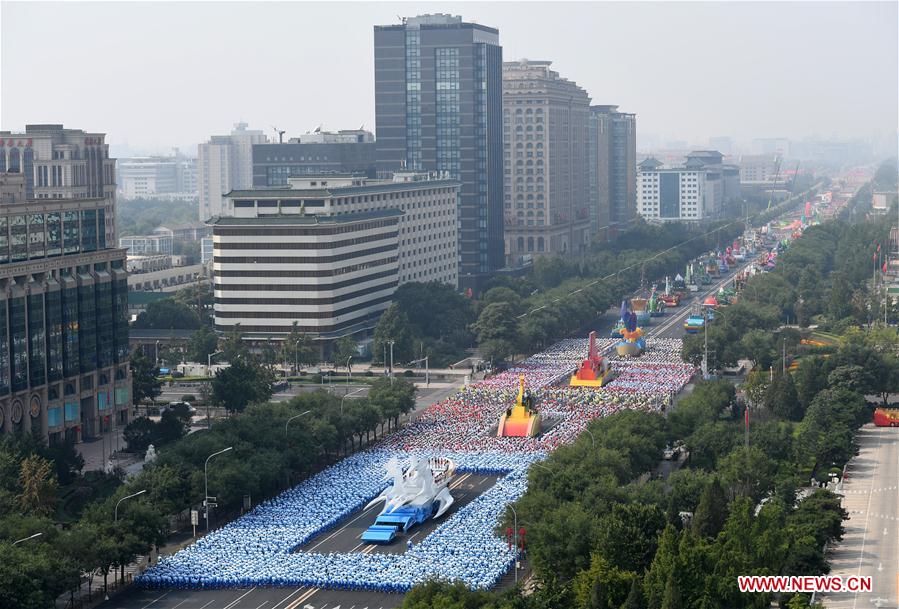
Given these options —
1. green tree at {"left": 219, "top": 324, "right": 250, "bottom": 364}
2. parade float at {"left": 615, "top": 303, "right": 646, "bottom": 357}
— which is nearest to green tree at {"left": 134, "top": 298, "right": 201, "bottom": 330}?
green tree at {"left": 219, "top": 324, "right": 250, "bottom": 364}

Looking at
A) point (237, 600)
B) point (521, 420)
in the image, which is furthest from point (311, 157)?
point (237, 600)

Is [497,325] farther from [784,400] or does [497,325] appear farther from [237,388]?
[784,400]

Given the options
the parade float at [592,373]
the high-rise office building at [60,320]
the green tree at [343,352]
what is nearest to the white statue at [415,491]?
the high-rise office building at [60,320]

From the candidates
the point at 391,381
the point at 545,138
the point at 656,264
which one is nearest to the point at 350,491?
the point at 391,381

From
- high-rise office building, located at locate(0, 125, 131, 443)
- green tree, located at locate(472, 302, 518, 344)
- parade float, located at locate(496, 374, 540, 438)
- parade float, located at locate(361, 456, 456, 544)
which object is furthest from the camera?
green tree, located at locate(472, 302, 518, 344)

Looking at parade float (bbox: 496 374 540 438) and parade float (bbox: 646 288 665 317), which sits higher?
parade float (bbox: 646 288 665 317)

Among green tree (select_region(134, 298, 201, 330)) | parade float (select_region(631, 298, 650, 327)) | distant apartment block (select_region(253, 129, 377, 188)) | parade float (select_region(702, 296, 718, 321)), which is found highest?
distant apartment block (select_region(253, 129, 377, 188))

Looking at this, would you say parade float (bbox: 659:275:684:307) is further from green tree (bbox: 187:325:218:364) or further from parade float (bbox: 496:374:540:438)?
parade float (bbox: 496:374:540:438)

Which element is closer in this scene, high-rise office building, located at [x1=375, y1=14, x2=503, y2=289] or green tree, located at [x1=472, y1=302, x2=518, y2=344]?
green tree, located at [x1=472, y1=302, x2=518, y2=344]
